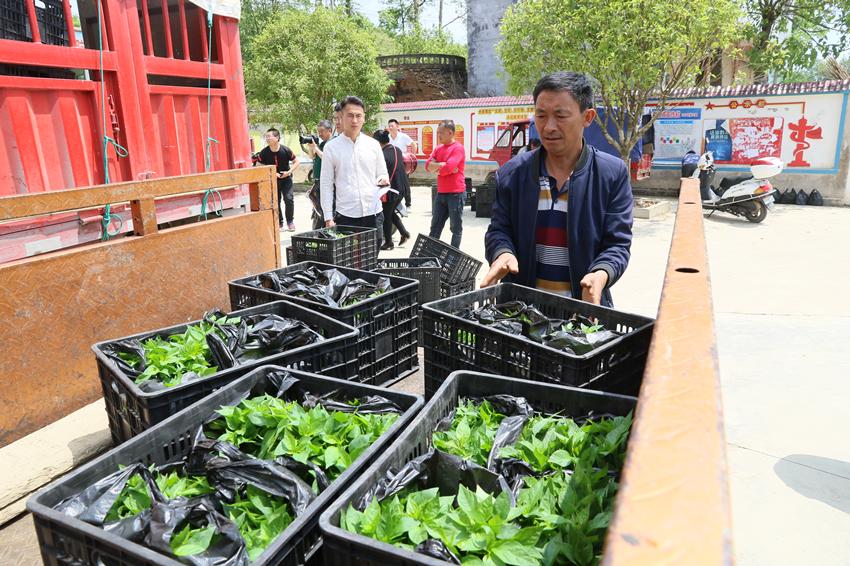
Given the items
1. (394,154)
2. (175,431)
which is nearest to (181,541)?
(175,431)

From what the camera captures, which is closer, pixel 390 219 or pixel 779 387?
pixel 779 387

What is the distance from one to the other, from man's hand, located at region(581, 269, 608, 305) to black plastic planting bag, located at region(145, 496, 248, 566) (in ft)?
5.33

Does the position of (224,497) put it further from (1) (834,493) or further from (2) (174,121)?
(2) (174,121)

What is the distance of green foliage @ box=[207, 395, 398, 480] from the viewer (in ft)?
5.26

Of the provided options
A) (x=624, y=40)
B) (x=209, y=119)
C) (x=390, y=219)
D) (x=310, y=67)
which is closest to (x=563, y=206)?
(x=209, y=119)

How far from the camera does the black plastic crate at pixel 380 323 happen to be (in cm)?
265

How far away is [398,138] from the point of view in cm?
1449

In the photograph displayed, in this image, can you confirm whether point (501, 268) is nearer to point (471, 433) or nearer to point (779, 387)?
point (471, 433)

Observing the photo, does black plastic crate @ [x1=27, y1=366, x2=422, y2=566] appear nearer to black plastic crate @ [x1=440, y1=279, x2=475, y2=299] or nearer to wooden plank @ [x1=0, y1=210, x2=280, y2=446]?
wooden plank @ [x1=0, y1=210, x2=280, y2=446]

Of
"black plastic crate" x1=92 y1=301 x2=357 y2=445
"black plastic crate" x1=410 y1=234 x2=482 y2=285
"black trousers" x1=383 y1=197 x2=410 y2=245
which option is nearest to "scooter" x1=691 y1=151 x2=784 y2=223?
"black trousers" x1=383 y1=197 x2=410 y2=245

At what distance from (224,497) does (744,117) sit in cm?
1606

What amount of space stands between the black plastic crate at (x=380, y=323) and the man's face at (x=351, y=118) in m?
2.30

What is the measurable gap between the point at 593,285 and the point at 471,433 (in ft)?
3.29

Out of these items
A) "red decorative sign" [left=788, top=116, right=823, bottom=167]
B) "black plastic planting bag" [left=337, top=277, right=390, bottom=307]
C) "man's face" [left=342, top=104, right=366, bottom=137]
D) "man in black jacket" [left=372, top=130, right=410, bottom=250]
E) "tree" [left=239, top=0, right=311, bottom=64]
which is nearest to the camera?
"black plastic planting bag" [left=337, top=277, right=390, bottom=307]
